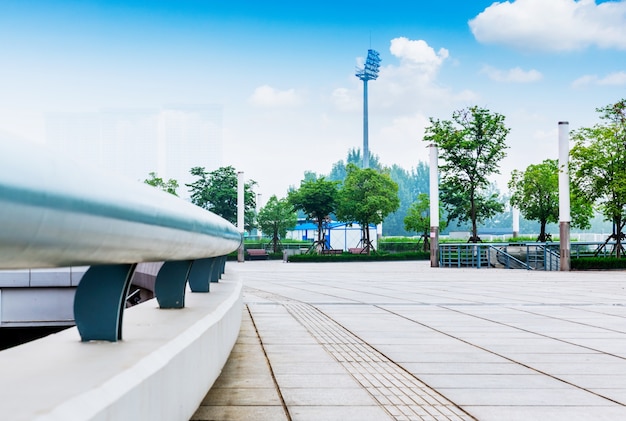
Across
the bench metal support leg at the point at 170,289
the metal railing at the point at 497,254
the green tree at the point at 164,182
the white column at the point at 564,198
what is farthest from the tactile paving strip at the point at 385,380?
the green tree at the point at 164,182

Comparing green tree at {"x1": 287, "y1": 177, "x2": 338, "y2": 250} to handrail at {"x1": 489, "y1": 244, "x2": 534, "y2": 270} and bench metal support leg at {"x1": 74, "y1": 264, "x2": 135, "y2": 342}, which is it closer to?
handrail at {"x1": 489, "y1": 244, "x2": 534, "y2": 270}

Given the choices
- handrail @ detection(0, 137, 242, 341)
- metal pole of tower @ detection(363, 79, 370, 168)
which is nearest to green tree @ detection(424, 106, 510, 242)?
handrail @ detection(0, 137, 242, 341)

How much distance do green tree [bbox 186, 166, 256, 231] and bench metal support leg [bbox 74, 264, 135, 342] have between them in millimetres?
56902

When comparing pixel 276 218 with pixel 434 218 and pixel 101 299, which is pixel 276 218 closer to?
pixel 434 218

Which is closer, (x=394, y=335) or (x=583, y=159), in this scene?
(x=394, y=335)

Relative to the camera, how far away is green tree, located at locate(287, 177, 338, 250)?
52969 mm

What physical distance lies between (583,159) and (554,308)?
66.4ft

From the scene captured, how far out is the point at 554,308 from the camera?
39.0 feet

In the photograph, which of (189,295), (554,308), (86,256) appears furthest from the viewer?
(554,308)

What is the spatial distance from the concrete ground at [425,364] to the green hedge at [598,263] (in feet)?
56.4

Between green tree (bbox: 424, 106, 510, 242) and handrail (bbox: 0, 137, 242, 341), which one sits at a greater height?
green tree (bbox: 424, 106, 510, 242)

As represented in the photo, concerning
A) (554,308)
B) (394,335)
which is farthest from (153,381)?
(554,308)

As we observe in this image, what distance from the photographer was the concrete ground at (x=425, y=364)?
452 centimetres

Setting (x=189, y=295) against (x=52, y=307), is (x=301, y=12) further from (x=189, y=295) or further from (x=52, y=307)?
(x=189, y=295)
